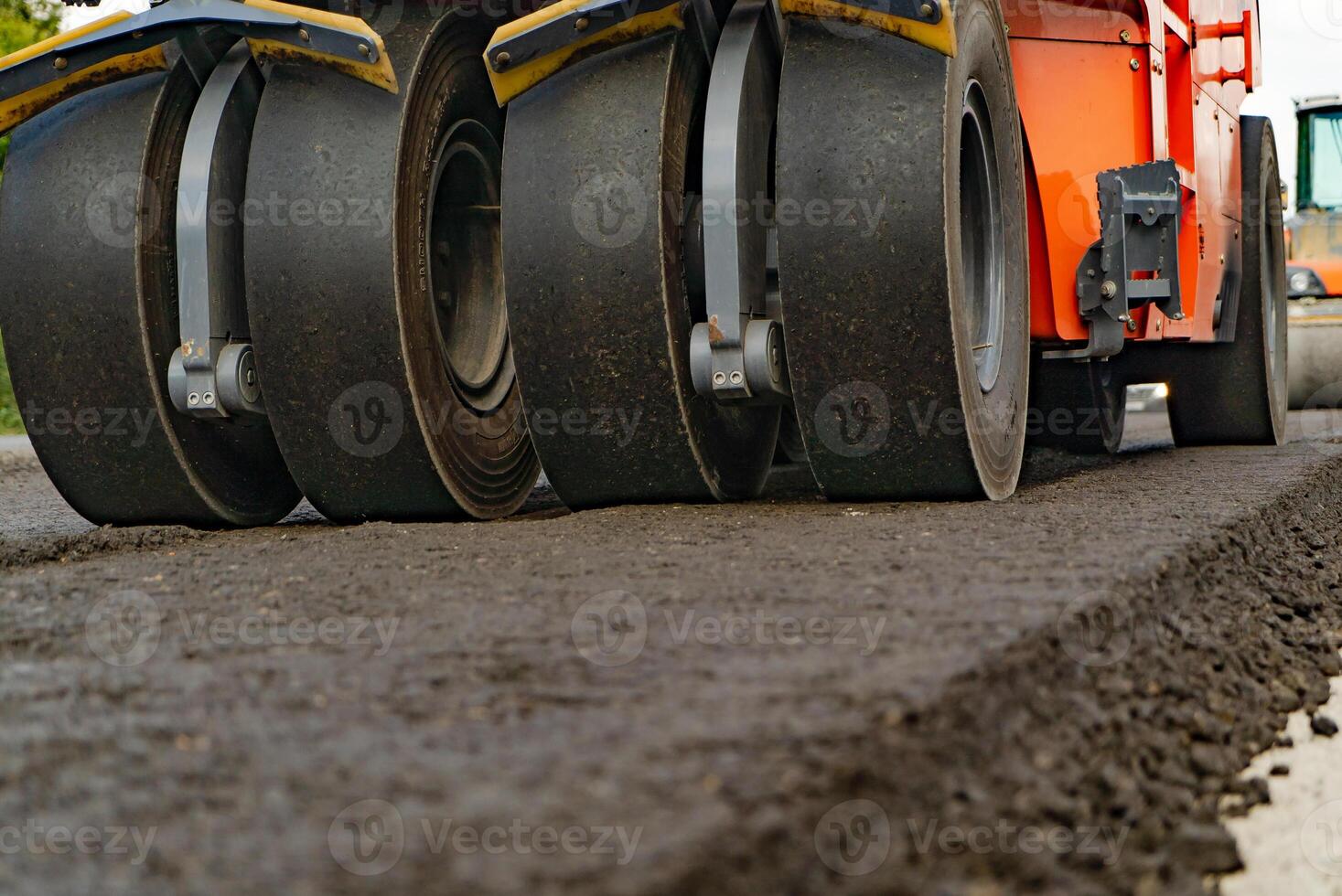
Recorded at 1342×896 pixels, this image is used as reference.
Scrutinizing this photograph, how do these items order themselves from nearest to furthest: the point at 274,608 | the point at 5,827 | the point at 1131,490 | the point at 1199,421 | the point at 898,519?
the point at 5,827 < the point at 274,608 < the point at 898,519 < the point at 1131,490 < the point at 1199,421

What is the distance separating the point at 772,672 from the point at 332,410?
188 centimetres

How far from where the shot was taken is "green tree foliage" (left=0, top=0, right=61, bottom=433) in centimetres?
1269

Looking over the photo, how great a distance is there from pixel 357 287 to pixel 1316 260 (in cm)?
869

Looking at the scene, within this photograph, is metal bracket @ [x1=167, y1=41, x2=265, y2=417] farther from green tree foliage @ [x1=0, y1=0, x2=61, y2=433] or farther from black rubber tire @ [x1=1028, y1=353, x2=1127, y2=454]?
green tree foliage @ [x1=0, y1=0, x2=61, y2=433]

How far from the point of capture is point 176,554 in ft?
9.86

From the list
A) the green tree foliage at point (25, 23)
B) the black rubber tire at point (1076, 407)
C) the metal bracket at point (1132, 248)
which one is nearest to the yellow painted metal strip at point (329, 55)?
the metal bracket at point (1132, 248)

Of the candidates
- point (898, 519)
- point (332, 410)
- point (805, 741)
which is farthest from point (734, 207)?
point (805, 741)

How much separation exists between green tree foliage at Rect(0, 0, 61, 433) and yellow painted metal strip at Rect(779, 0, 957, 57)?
35.3ft

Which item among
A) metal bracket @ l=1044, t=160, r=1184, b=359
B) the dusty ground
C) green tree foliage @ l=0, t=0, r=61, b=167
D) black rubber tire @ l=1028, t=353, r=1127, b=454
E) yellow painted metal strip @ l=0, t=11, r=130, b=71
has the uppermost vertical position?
green tree foliage @ l=0, t=0, r=61, b=167

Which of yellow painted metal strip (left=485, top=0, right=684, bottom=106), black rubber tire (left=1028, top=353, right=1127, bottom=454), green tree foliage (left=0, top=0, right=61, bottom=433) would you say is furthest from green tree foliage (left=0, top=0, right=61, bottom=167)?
yellow painted metal strip (left=485, top=0, right=684, bottom=106)

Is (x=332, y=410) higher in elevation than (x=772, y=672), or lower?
higher

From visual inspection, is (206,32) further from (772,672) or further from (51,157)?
(772,672)

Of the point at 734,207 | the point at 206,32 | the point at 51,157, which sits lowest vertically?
the point at 734,207

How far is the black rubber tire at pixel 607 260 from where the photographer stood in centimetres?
317
